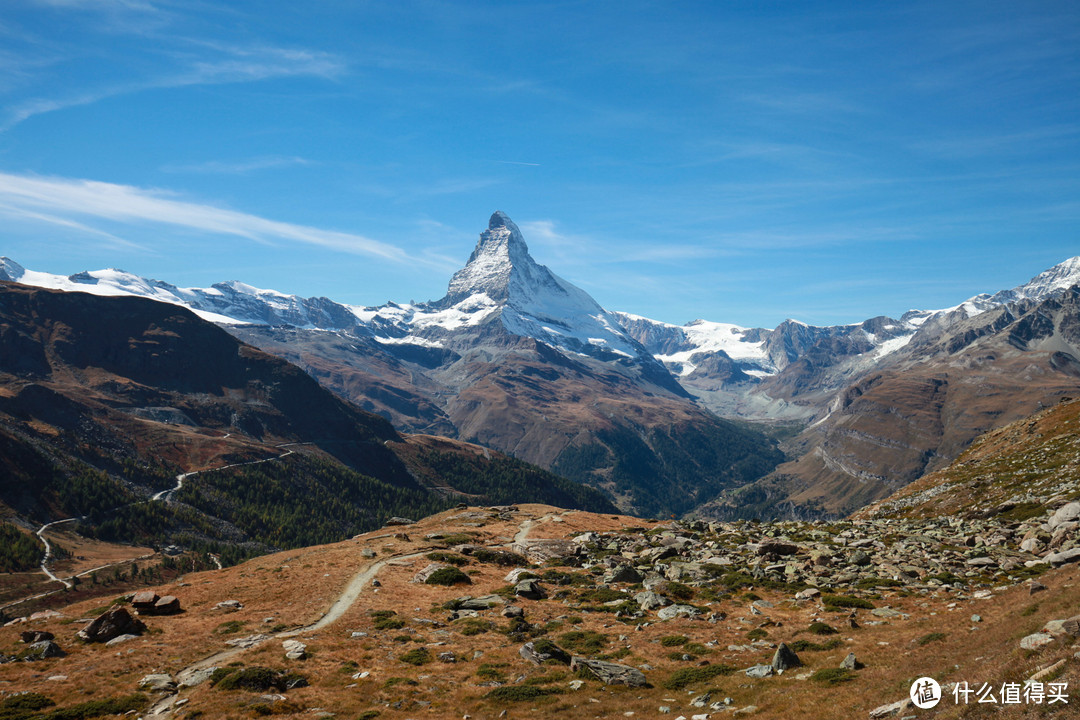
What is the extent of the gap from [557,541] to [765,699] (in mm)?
47067

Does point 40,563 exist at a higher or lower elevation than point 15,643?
lower

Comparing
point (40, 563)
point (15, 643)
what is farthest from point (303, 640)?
point (40, 563)

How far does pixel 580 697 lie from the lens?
108 feet

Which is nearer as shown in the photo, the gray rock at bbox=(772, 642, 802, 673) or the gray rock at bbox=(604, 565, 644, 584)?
the gray rock at bbox=(772, 642, 802, 673)

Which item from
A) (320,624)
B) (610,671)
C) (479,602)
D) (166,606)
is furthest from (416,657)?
→ (166,606)

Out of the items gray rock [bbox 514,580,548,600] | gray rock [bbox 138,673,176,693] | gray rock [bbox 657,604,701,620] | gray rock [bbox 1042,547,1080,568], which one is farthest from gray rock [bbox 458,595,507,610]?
gray rock [bbox 1042,547,1080,568]

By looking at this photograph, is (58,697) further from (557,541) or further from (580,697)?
(557,541)

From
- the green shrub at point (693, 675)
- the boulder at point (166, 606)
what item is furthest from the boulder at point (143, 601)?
the green shrub at point (693, 675)

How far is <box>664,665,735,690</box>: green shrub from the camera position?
111ft

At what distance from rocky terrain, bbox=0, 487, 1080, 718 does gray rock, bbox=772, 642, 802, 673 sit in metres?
0.13

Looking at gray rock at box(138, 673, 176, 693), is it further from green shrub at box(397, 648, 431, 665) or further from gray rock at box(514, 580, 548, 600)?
gray rock at box(514, 580, 548, 600)

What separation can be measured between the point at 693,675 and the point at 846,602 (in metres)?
17.6

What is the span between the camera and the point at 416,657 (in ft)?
132

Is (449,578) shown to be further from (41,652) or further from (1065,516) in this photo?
(1065,516)
